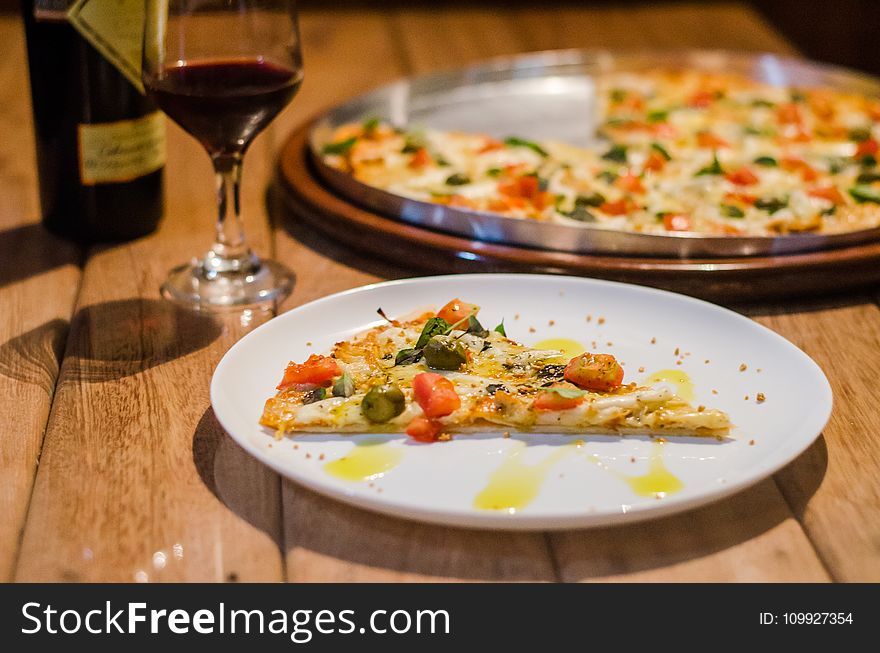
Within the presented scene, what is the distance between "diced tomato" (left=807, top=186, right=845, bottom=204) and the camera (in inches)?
91.4

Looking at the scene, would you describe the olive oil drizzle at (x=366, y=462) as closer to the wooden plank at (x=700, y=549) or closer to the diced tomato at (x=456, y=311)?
the wooden plank at (x=700, y=549)

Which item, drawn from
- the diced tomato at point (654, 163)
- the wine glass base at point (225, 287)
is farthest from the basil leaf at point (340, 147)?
the diced tomato at point (654, 163)

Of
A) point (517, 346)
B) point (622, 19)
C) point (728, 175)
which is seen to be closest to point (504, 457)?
point (517, 346)

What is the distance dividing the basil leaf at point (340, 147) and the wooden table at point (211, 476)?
0.87ft

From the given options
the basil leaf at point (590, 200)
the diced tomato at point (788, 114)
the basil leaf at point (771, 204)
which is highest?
the basil leaf at point (771, 204)

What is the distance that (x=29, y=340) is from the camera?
180 centimetres

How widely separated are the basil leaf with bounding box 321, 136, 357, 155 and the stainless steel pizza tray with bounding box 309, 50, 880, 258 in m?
0.02

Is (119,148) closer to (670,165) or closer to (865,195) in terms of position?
(670,165)

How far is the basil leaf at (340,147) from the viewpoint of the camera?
253cm

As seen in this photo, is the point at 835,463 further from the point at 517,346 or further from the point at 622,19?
the point at 622,19

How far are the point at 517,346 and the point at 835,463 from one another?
1.51ft

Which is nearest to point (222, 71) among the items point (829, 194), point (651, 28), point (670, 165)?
point (670, 165)

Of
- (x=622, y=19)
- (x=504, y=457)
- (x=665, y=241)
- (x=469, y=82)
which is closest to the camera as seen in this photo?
(x=504, y=457)
